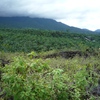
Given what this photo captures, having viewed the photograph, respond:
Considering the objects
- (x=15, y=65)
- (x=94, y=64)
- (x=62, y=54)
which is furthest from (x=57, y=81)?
(x=62, y=54)

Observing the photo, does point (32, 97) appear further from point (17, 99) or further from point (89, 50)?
point (89, 50)

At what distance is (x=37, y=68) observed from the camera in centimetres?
411

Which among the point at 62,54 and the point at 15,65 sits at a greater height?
the point at 15,65

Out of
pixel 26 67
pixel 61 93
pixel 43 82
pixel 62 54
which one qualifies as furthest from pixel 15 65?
pixel 62 54

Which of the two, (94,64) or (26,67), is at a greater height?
(26,67)

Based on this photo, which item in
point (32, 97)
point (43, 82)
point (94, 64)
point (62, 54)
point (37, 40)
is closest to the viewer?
point (32, 97)

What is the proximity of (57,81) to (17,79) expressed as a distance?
753mm

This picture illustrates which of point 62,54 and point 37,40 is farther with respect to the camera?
point 37,40

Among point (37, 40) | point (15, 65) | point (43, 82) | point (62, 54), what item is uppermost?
point (15, 65)

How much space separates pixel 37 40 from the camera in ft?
155

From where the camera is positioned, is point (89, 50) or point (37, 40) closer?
point (89, 50)

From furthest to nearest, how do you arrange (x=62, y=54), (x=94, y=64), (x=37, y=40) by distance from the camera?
1. (x=37, y=40)
2. (x=62, y=54)
3. (x=94, y=64)

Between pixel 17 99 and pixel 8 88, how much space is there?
334 millimetres

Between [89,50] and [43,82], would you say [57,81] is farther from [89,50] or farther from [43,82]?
[89,50]
